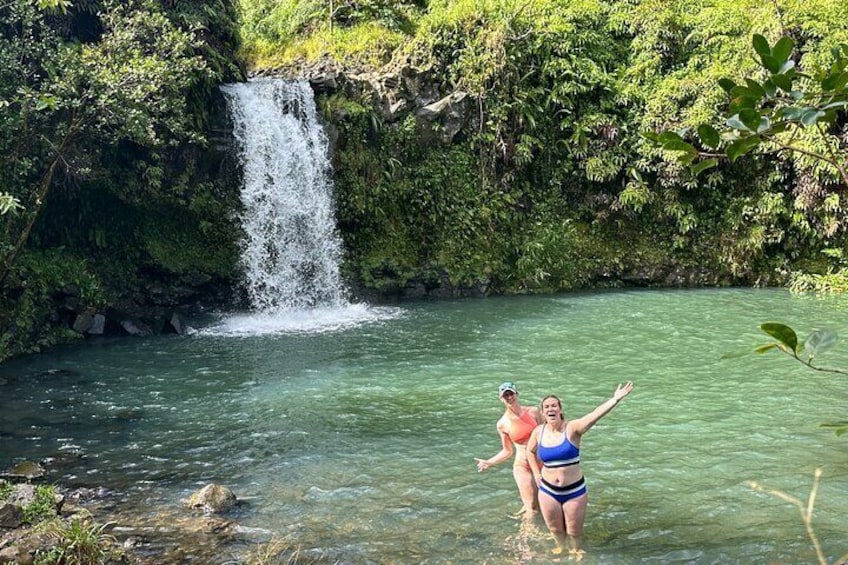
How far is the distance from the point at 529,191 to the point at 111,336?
42.7ft

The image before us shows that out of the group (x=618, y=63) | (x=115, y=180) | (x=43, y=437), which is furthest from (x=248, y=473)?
(x=618, y=63)

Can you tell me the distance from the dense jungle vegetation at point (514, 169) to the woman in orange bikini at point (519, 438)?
12224 millimetres

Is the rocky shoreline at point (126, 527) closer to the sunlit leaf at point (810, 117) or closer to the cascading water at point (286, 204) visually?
the sunlit leaf at point (810, 117)

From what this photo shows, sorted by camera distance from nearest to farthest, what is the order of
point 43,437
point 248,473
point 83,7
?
point 248,473 < point 43,437 < point 83,7

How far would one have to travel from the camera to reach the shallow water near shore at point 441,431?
5.74 m

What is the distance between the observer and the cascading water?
58.1ft

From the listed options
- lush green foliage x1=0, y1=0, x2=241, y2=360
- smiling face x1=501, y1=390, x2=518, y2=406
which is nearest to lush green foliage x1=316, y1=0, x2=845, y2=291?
lush green foliage x1=0, y1=0, x2=241, y2=360

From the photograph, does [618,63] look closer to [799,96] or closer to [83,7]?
[83,7]

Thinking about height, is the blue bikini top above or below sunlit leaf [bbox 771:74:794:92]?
below

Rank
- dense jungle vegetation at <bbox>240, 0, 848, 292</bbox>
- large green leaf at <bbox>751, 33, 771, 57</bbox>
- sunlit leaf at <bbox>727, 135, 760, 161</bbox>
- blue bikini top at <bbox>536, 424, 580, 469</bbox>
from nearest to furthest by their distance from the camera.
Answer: large green leaf at <bbox>751, 33, 771, 57</bbox>
sunlit leaf at <bbox>727, 135, 760, 161</bbox>
blue bikini top at <bbox>536, 424, 580, 469</bbox>
dense jungle vegetation at <bbox>240, 0, 848, 292</bbox>

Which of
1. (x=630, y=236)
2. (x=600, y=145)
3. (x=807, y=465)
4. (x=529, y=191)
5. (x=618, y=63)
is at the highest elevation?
(x=618, y=63)

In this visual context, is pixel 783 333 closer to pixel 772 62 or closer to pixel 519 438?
pixel 772 62

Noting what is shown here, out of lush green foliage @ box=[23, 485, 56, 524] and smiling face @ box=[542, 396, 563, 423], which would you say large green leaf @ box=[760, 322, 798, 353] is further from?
lush green foliage @ box=[23, 485, 56, 524]

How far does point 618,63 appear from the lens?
22172 mm
